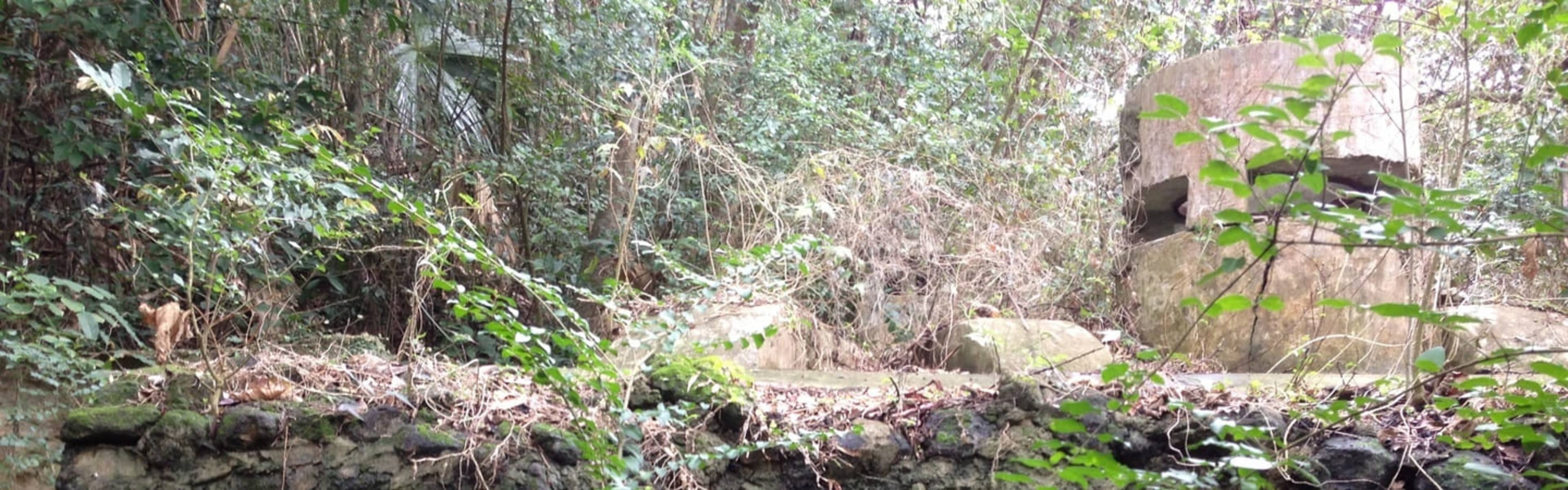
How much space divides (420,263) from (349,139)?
101 inches

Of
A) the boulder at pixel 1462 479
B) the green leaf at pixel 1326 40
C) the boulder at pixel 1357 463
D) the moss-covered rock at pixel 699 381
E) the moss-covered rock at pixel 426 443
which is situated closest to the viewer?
the green leaf at pixel 1326 40

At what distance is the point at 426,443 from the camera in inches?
117

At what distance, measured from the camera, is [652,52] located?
19.1 feet

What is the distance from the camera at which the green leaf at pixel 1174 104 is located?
128 cm

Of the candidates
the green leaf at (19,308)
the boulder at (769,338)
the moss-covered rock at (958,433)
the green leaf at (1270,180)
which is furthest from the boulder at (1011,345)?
the green leaf at (19,308)

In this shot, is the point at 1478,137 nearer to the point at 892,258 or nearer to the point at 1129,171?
the point at 1129,171

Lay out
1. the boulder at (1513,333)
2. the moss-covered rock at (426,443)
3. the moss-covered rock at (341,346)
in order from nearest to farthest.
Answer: the moss-covered rock at (426,443)
the moss-covered rock at (341,346)
the boulder at (1513,333)

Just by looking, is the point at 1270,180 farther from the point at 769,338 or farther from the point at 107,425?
the point at 769,338

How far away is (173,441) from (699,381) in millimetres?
1510

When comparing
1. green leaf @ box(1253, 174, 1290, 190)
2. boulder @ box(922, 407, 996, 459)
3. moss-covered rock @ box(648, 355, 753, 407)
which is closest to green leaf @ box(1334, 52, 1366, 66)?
green leaf @ box(1253, 174, 1290, 190)

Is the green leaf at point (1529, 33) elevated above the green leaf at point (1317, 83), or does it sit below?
above

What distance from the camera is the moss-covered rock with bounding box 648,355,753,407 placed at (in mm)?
3105

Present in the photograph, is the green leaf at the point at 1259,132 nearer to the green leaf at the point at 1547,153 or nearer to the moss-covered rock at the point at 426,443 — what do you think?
the green leaf at the point at 1547,153

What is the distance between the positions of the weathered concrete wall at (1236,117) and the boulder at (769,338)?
5.81 feet
